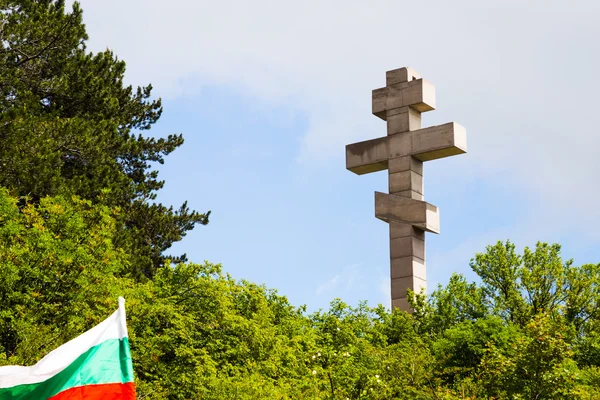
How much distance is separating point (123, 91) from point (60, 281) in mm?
16141

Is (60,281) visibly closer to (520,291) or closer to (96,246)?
(96,246)

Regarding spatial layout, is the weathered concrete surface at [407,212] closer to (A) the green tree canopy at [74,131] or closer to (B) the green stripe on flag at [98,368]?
(A) the green tree canopy at [74,131]

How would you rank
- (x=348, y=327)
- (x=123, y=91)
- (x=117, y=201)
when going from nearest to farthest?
(x=348, y=327) < (x=117, y=201) < (x=123, y=91)

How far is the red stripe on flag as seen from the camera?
344 inches

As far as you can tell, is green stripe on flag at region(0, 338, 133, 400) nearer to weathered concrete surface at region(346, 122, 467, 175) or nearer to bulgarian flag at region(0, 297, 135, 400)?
bulgarian flag at region(0, 297, 135, 400)

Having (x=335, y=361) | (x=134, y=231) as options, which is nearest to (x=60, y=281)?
(x=335, y=361)

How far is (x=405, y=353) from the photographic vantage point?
3186cm

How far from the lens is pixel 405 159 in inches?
1433

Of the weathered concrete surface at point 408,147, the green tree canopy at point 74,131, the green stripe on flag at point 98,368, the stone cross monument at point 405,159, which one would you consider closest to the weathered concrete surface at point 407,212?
the stone cross monument at point 405,159

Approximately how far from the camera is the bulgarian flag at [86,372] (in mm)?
8805

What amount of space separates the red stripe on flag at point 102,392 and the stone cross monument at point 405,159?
2713cm

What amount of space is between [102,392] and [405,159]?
28373 millimetres

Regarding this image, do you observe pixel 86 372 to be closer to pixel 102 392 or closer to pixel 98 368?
pixel 98 368

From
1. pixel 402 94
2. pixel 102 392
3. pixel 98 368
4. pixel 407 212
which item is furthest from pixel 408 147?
pixel 102 392
